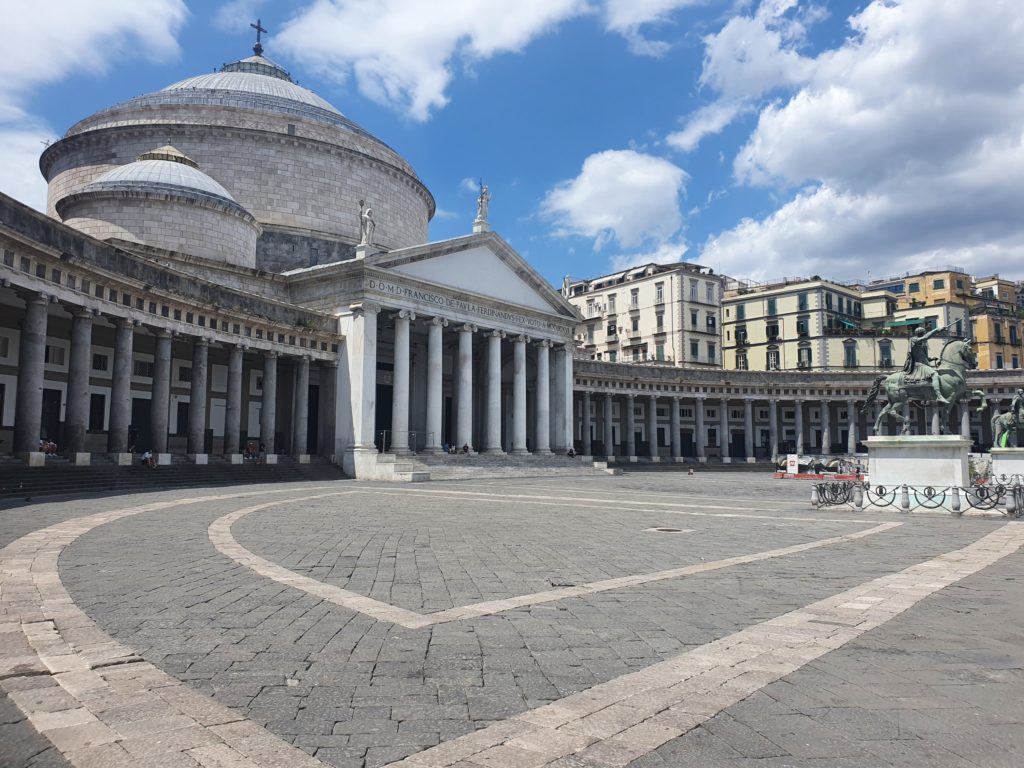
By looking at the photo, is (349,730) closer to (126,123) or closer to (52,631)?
(52,631)

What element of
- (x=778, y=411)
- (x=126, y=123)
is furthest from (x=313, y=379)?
(x=778, y=411)

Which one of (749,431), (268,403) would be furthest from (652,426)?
(268,403)

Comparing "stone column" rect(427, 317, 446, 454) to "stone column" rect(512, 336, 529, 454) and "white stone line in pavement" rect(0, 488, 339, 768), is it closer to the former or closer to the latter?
"stone column" rect(512, 336, 529, 454)

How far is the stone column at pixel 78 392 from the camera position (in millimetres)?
25516

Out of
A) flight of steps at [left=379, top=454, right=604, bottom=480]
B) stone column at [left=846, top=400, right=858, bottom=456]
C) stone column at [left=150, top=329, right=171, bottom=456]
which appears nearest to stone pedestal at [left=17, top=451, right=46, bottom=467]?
stone column at [left=150, top=329, right=171, bottom=456]

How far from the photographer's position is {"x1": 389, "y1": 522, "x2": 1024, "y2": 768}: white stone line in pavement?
4117 mm

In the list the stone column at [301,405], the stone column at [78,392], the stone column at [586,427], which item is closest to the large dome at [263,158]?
the stone column at [301,405]

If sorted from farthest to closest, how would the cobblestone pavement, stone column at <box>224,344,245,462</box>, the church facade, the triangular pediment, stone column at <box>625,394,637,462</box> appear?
stone column at <box>625,394,637,462</box> → the triangular pediment → stone column at <box>224,344,245,462</box> → the church facade → the cobblestone pavement

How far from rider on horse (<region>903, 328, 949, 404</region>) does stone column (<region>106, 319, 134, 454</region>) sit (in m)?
27.7

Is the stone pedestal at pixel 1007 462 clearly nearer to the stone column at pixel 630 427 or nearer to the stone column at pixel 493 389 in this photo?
the stone column at pixel 493 389

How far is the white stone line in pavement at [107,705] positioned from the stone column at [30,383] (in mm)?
19144

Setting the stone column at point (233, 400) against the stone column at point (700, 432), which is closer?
the stone column at point (233, 400)

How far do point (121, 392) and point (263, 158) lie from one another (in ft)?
88.2

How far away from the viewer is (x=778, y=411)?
252 feet
